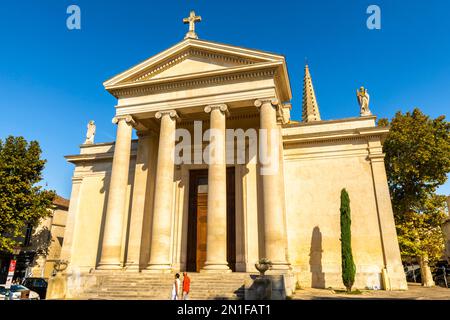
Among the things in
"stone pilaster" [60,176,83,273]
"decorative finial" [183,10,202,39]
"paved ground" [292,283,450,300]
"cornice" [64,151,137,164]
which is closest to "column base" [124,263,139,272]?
"stone pilaster" [60,176,83,273]

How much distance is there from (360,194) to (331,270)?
4588mm

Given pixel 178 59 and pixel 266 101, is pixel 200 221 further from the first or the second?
pixel 178 59

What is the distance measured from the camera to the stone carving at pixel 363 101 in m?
20.7

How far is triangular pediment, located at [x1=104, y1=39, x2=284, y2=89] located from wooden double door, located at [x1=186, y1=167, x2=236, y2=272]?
630 centimetres

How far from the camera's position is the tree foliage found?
23531 mm

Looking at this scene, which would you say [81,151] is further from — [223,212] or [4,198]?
[223,212]

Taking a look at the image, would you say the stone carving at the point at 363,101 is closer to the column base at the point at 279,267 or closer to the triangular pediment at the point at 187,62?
the triangular pediment at the point at 187,62

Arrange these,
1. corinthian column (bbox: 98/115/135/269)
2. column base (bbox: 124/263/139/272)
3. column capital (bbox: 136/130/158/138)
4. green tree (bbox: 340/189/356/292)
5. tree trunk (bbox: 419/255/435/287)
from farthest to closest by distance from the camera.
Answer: tree trunk (bbox: 419/255/435/287)
column capital (bbox: 136/130/158/138)
column base (bbox: 124/263/139/272)
corinthian column (bbox: 98/115/135/269)
green tree (bbox: 340/189/356/292)

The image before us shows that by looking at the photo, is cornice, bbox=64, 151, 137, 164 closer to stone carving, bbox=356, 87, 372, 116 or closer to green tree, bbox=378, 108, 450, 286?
stone carving, bbox=356, 87, 372, 116

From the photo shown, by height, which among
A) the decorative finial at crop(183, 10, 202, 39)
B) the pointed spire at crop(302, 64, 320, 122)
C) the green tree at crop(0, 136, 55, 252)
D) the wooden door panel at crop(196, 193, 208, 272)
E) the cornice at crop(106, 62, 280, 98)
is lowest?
the wooden door panel at crop(196, 193, 208, 272)

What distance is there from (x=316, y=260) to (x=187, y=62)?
13756mm

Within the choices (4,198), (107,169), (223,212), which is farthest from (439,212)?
(4,198)

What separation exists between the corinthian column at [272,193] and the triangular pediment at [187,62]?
120 inches

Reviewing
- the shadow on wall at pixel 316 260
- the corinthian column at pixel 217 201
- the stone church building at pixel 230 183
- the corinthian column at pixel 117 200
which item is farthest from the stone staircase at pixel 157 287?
the shadow on wall at pixel 316 260
